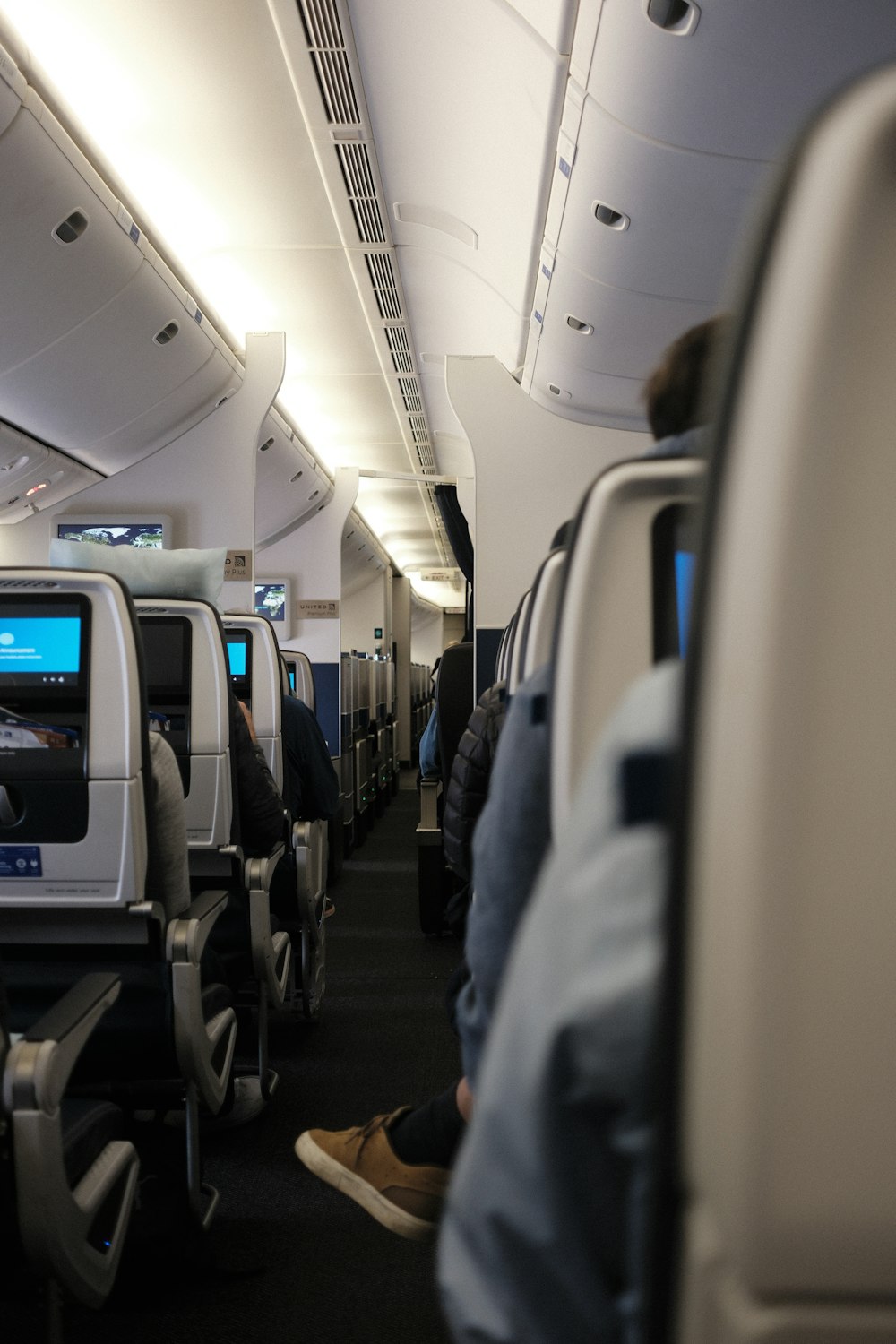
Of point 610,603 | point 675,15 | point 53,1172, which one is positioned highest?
point 675,15

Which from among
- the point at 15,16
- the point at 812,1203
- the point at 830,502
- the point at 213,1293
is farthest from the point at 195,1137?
the point at 15,16

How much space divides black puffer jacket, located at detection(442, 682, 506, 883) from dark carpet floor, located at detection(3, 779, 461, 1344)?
3.19ft

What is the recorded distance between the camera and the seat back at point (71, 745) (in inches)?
93.6

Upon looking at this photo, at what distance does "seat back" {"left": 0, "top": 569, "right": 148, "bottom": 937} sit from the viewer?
2.38 m

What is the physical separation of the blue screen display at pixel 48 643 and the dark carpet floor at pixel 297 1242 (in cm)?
152

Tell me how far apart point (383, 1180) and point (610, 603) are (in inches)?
70.2

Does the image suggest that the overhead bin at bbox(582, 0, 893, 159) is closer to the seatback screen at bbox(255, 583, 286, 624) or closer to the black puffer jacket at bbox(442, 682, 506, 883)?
the black puffer jacket at bbox(442, 682, 506, 883)

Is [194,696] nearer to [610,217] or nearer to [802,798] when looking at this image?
[610,217]

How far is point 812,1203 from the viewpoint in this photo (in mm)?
643

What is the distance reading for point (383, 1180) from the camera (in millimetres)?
2381

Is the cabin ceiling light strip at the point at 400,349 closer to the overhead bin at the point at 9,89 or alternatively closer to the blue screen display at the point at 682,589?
the overhead bin at the point at 9,89

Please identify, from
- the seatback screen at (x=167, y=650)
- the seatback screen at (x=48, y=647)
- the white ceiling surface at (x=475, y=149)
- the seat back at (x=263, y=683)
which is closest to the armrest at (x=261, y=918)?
the seatback screen at (x=167, y=650)

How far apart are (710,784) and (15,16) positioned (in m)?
5.11

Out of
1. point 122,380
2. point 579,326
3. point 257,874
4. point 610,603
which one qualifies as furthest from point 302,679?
point 610,603
